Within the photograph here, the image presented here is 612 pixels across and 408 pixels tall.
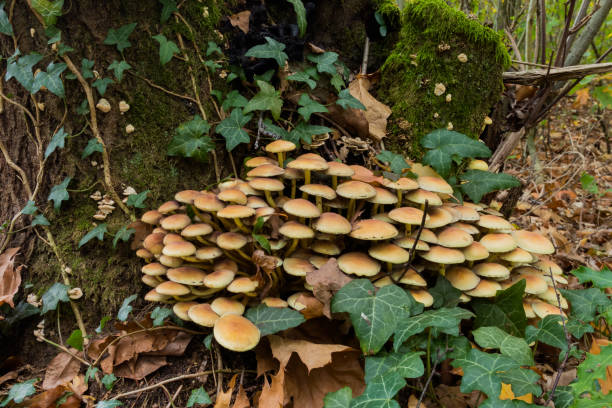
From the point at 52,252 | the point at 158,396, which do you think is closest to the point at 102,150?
the point at 52,252

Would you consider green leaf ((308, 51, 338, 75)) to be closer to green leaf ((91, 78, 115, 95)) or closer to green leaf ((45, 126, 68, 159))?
green leaf ((91, 78, 115, 95))

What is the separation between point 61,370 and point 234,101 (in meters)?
2.21

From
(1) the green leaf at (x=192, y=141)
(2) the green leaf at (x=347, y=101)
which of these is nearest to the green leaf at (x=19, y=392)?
(1) the green leaf at (x=192, y=141)

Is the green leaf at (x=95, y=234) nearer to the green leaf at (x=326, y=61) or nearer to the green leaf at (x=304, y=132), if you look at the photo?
the green leaf at (x=304, y=132)

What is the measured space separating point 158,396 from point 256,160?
1601 millimetres

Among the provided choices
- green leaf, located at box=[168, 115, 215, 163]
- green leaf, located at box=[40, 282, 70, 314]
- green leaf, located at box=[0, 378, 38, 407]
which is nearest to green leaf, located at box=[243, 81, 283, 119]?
green leaf, located at box=[168, 115, 215, 163]

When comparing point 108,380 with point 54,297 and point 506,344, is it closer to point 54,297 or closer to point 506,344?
point 54,297

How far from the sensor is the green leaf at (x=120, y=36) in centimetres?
251

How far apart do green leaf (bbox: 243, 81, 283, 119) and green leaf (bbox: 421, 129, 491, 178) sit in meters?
1.21

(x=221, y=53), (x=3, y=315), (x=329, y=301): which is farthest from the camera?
(x=221, y=53)

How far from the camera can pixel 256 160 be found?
2.56m

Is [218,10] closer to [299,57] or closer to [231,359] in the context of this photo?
[299,57]

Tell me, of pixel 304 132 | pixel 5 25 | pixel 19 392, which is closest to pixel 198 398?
pixel 19 392

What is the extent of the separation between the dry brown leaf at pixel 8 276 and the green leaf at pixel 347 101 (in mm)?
2615
